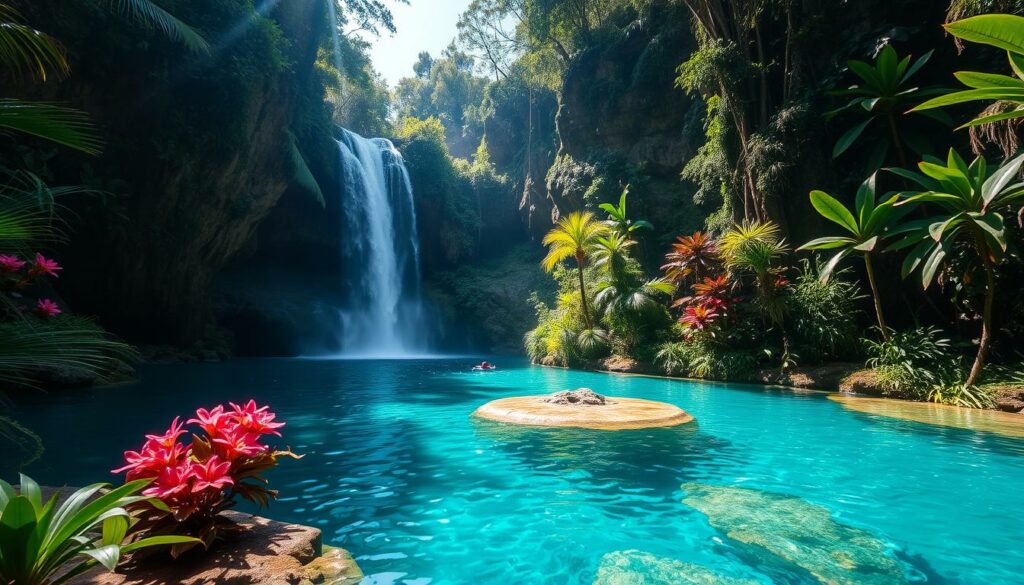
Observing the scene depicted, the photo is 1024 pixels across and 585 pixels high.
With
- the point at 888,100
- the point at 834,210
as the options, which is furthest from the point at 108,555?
the point at 888,100

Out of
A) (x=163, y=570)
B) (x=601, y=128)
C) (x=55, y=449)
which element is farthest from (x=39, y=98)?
(x=601, y=128)

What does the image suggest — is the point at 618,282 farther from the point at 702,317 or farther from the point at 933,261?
the point at 933,261

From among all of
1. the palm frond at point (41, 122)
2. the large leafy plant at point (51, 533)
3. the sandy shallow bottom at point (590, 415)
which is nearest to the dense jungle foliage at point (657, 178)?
the palm frond at point (41, 122)

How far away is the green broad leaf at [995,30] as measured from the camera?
5.66 meters

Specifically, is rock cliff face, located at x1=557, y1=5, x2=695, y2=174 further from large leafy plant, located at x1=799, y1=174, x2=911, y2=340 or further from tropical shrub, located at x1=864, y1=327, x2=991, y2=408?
tropical shrub, located at x1=864, y1=327, x2=991, y2=408

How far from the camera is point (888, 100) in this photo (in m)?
11.4

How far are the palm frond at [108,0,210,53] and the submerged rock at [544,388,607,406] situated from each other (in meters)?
11.3

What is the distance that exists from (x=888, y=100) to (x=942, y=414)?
7.34m

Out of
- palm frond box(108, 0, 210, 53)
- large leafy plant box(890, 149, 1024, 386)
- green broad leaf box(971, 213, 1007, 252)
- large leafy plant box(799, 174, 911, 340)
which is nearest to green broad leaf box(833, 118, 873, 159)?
large leafy plant box(799, 174, 911, 340)

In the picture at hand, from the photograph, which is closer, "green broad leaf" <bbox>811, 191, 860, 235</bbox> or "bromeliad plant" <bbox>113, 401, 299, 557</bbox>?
"bromeliad plant" <bbox>113, 401, 299, 557</bbox>

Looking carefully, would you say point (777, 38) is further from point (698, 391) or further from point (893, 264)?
point (698, 391)

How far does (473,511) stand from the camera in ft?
12.5

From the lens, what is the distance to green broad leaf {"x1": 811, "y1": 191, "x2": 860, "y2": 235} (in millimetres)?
10289

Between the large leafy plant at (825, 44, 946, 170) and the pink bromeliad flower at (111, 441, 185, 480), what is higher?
the large leafy plant at (825, 44, 946, 170)
